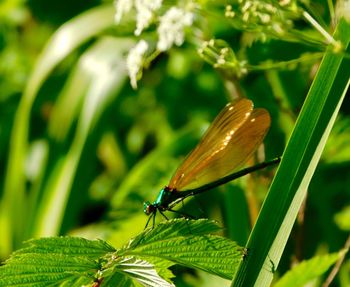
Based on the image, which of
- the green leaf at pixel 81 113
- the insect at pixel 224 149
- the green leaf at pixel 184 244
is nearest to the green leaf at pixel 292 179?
the green leaf at pixel 184 244

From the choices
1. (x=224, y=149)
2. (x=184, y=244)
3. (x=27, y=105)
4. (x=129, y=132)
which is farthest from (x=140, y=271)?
(x=129, y=132)

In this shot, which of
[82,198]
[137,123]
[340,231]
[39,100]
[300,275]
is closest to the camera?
[300,275]

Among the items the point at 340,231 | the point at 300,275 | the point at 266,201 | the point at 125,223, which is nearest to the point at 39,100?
the point at 125,223

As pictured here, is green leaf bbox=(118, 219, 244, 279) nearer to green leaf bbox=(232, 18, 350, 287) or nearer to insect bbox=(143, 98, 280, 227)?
green leaf bbox=(232, 18, 350, 287)

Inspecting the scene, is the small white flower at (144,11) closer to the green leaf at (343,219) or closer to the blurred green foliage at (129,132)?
the blurred green foliage at (129,132)

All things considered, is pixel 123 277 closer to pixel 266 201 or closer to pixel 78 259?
pixel 78 259

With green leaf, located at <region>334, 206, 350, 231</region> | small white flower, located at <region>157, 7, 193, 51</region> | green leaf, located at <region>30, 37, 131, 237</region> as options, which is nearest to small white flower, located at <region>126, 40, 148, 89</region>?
small white flower, located at <region>157, 7, 193, 51</region>

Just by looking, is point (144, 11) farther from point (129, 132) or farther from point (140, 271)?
point (129, 132)
